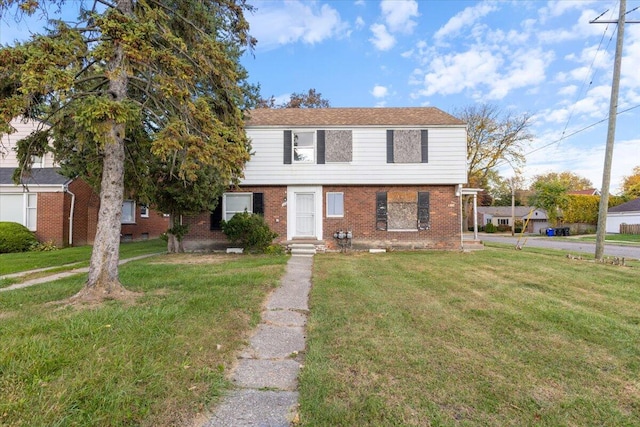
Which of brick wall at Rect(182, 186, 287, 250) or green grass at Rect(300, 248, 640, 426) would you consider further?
brick wall at Rect(182, 186, 287, 250)

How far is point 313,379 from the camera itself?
285 cm

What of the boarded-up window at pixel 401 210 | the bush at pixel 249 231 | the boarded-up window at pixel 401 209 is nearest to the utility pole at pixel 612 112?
the boarded-up window at pixel 401 210

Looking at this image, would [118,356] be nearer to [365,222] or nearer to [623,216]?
[365,222]

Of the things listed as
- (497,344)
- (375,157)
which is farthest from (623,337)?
(375,157)

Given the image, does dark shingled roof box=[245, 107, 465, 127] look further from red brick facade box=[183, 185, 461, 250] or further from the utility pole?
the utility pole

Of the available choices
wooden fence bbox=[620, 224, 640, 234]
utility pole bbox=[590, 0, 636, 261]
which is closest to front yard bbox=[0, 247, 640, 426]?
utility pole bbox=[590, 0, 636, 261]

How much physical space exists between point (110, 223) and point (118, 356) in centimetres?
292

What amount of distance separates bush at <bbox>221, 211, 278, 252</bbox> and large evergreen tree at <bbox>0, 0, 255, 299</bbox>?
5.23 meters

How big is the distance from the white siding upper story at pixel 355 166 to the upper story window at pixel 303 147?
0.27 metres

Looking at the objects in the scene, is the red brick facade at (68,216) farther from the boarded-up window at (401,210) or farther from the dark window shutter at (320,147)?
the boarded-up window at (401,210)

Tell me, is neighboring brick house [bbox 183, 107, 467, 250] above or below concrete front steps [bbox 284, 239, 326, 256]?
above

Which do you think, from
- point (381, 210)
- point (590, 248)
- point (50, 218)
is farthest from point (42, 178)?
point (590, 248)

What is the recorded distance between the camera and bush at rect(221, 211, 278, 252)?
12.1 meters

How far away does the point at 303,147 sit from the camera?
13.2m
